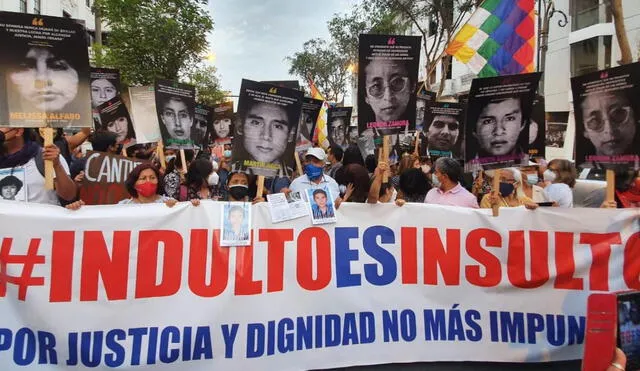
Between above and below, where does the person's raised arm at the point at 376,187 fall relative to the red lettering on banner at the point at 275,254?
above

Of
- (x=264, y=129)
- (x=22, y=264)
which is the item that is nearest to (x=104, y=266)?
(x=22, y=264)

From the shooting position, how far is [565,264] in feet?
12.0

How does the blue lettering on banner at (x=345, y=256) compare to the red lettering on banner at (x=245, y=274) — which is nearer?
the red lettering on banner at (x=245, y=274)

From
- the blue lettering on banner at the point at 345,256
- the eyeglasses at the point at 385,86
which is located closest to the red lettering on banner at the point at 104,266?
the blue lettering on banner at the point at 345,256

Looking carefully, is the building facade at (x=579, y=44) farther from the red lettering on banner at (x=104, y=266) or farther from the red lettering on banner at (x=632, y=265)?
the red lettering on banner at (x=104, y=266)

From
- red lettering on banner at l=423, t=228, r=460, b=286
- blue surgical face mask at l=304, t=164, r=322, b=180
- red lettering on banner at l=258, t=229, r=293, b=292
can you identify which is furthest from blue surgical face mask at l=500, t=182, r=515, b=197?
red lettering on banner at l=258, t=229, r=293, b=292

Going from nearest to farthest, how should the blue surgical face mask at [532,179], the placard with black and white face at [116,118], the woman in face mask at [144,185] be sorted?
the woman in face mask at [144,185] < the blue surgical face mask at [532,179] < the placard with black and white face at [116,118]

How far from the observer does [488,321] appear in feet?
11.6

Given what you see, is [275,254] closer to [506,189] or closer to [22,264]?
[22,264]

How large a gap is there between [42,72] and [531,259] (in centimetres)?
366

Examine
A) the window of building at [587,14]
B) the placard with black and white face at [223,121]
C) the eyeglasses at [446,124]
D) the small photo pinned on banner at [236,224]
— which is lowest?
the small photo pinned on banner at [236,224]

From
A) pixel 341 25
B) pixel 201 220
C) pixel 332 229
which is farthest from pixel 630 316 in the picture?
pixel 341 25

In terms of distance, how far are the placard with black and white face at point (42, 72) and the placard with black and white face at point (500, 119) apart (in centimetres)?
286

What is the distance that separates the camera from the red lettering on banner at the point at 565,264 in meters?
3.63
